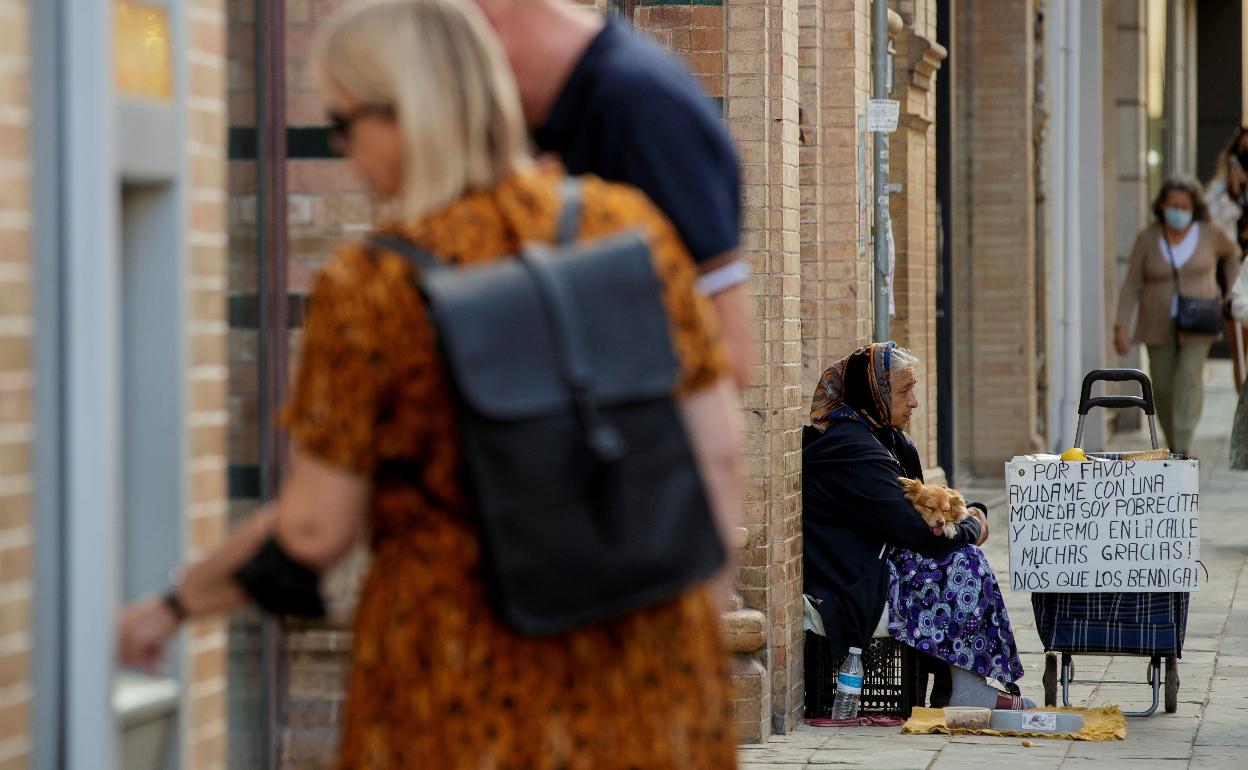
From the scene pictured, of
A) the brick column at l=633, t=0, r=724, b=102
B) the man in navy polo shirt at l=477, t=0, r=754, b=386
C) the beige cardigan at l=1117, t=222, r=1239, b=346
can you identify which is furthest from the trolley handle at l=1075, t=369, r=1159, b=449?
the beige cardigan at l=1117, t=222, r=1239, b=346

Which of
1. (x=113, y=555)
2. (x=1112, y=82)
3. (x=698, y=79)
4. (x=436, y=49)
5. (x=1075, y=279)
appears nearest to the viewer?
(x=436, y=49)

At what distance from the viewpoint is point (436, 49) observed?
9.16ft

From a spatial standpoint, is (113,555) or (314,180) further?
(314,180)

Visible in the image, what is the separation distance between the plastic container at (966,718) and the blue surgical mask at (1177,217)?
837 cm

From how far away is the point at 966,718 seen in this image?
7492 millimetres

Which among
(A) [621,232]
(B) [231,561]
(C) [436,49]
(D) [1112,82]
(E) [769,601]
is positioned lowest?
(E) [769,601]

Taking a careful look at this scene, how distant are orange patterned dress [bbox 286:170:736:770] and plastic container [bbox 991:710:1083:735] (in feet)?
15.5

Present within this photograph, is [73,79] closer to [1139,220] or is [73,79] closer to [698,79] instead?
[698,79]

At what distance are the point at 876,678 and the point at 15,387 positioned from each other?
4.94 metres

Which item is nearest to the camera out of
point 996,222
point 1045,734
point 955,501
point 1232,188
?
point 1045,734

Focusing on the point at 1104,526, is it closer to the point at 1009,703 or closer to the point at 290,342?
the point at 1009,703

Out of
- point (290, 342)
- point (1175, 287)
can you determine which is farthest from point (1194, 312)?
point (290, 342)

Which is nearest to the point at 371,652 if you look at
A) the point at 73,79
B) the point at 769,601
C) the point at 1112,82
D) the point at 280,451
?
the point at 73,79

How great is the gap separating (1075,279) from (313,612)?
13922mm
